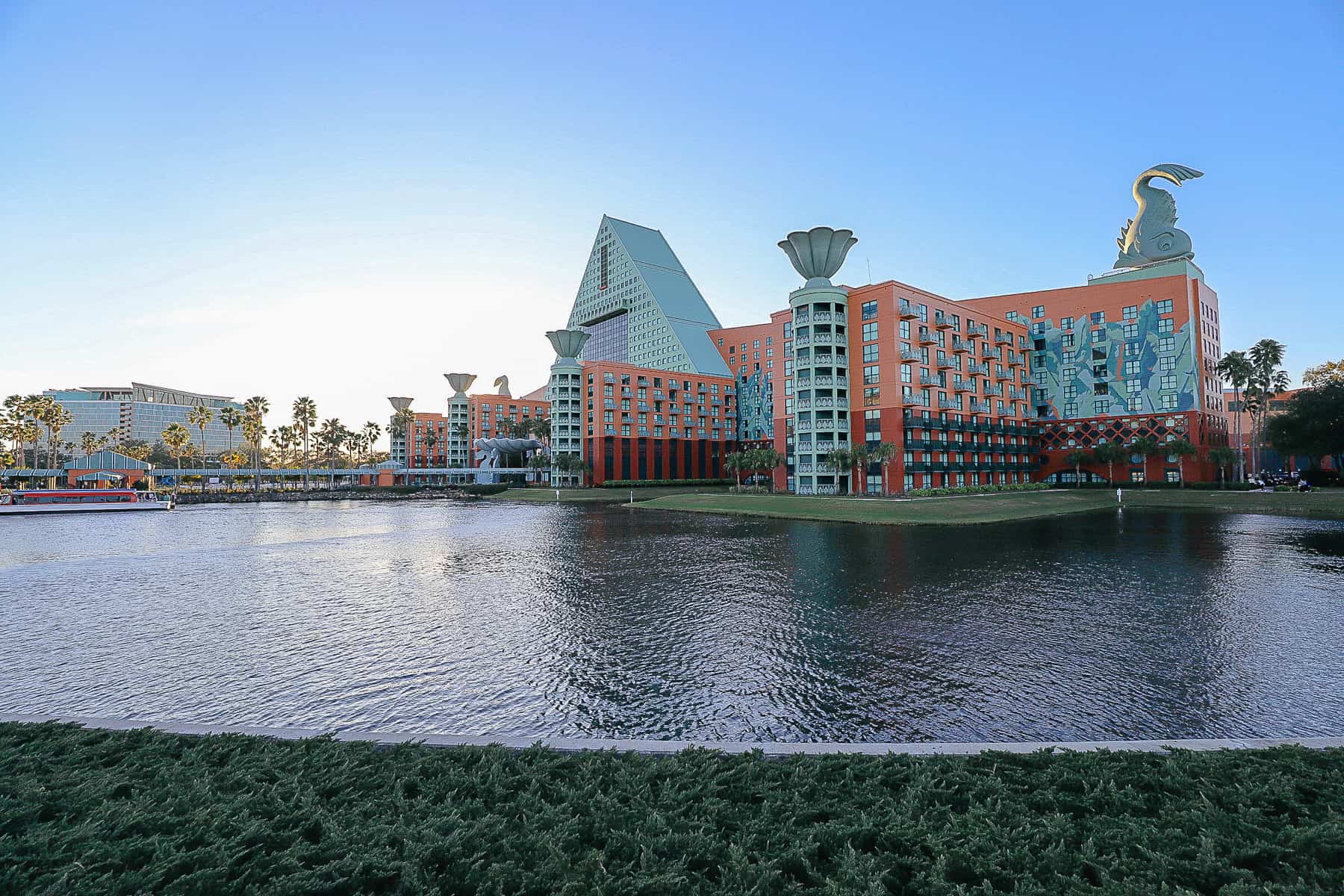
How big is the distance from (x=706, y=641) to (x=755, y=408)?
124541mm

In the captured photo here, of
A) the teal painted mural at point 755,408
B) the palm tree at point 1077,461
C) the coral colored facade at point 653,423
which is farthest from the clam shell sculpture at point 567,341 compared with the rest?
the palm tree at point 1077,461

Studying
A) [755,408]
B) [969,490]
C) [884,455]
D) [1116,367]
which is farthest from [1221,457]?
[755,408]

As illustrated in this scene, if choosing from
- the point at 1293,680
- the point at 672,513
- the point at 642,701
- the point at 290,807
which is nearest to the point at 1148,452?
the point at 672,513

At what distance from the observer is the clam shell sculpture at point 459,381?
18775 centimetres

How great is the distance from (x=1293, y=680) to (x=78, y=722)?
21.6 m

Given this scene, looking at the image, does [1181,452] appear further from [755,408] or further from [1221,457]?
[755,408]

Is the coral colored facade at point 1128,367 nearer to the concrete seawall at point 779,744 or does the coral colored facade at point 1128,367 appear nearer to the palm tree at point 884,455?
the palm tree at point 884,455

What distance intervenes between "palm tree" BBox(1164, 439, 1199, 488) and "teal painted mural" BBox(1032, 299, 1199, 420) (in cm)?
703

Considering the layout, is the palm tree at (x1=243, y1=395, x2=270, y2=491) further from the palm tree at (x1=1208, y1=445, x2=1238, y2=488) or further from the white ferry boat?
the palm tree at (x1=1208, y1=445, x2=1238, y2=488)

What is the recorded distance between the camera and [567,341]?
5256 inches

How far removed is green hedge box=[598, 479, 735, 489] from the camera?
115 meters

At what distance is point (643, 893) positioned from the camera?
5.16m

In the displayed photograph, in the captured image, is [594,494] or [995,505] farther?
[594,494]

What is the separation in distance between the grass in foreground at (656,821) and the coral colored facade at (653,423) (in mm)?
113956
